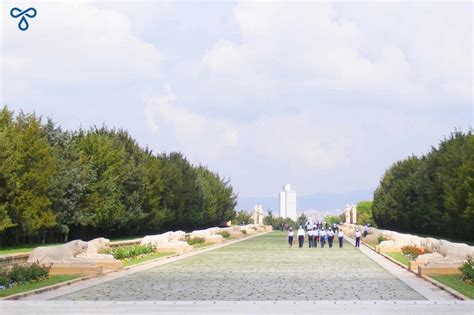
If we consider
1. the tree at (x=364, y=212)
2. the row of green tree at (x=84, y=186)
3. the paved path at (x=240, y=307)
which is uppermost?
the tree at (x=364, y=212)

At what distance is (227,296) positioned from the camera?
62.8ft

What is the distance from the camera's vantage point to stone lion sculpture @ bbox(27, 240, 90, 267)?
25.9m

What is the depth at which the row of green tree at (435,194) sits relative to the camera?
174ft

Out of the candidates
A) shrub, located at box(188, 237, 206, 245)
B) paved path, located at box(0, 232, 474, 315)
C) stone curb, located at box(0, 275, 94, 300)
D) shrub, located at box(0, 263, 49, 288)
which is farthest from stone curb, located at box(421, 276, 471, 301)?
shrub, located at box(188, 237, 206, 245)

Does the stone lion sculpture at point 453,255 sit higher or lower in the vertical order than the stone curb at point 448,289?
higher

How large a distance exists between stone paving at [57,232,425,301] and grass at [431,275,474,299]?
3.75 ft

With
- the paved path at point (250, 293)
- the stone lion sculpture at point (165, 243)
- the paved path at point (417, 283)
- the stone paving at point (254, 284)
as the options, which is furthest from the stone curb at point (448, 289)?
the stone lion sculpture at point (165, 243)

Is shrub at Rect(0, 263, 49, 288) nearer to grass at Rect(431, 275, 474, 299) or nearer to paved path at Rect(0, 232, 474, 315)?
paved path at Rect(0, 232, 474, 315)

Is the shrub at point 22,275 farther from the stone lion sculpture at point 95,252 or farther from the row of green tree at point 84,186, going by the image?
the row of green tree at point 84,186

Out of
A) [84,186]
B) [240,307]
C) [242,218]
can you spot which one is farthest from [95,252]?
[242,218]

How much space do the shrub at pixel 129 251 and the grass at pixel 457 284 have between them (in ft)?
48.4

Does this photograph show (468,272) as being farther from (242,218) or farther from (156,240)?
(242,218)

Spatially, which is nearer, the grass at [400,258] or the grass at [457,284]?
the grass at [457,284]

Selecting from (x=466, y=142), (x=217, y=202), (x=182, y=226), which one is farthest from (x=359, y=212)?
(x=466, y=142)
